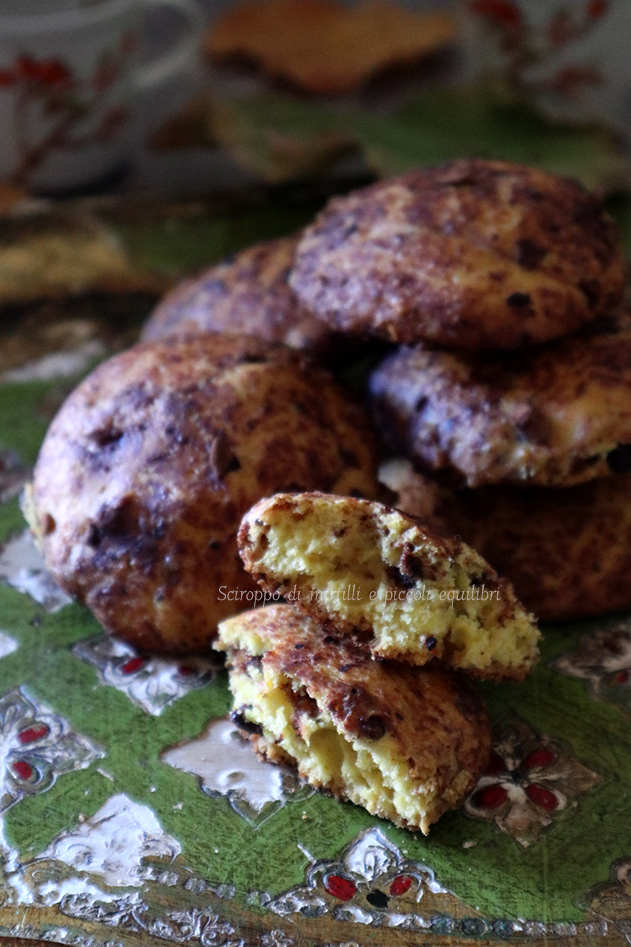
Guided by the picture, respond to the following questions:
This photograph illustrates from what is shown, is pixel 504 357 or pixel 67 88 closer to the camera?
pixel 504 357

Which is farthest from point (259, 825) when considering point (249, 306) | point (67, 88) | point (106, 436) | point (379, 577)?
point (67, 88)

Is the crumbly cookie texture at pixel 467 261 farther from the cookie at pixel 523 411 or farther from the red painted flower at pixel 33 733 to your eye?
the red painted flower at pixel 33 733

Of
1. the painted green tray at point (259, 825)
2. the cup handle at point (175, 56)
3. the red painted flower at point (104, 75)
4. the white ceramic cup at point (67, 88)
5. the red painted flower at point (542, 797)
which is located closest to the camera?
the painted green tray at point (259, 825)

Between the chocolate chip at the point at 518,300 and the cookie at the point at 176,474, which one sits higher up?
the chocolate chip at the point at 518,300

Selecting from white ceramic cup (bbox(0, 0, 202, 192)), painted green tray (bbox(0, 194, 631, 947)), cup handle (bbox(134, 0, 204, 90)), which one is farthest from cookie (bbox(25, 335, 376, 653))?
cup handle (bbox(134, 0, 204, 90))

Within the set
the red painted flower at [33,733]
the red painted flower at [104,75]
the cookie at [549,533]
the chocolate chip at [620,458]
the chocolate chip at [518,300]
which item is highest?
the chocolate chip at [518,300]

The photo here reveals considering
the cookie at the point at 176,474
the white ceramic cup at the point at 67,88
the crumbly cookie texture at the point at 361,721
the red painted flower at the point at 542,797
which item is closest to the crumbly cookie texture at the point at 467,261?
the cookie at the point at 176,474

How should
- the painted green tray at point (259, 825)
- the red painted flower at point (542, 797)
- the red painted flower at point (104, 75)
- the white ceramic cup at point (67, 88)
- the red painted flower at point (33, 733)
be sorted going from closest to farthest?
the painted green tray at point (259, 825)
the red painted flower at point (542, 797)
the red painted flower at point (33, 733)
the white ceramic cup at point (67, 88)
the red painted flower at point (104, 75)

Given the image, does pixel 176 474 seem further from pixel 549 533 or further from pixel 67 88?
pixel 67 88
